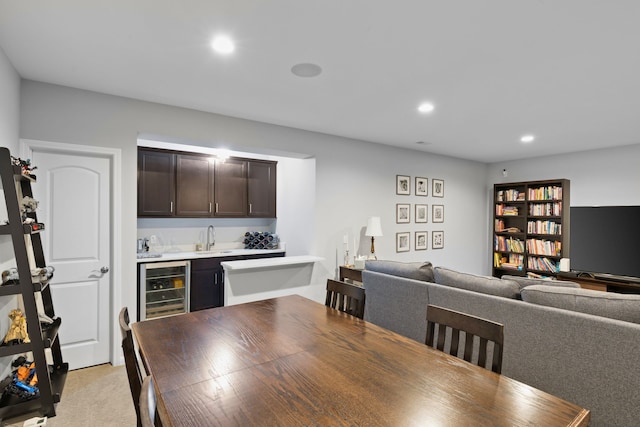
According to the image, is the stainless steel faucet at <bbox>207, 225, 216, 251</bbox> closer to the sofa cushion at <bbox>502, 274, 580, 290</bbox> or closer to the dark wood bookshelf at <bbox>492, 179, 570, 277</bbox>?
the sofa cushion at <bbox>502, 274, 580, 290</bbox>

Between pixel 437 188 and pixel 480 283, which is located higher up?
pixel 437 188

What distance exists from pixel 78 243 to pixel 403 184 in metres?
4.35

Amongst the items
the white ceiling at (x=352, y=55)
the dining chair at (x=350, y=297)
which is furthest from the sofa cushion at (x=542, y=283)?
the white ceiling at (x=352, y=55)

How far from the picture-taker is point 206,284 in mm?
4469

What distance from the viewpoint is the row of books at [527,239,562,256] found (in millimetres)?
5469

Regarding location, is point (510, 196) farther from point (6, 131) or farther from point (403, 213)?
point (6, 131)

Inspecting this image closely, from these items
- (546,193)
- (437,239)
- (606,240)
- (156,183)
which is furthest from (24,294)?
(546,193)

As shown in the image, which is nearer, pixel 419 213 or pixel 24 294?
pixel 24 294

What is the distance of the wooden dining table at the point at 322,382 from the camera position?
1029 millimetres

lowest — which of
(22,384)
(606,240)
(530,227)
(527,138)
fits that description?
(22,384)

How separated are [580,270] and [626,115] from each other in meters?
2.29

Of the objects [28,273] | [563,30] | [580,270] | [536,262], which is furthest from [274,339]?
Answer: [536,262]

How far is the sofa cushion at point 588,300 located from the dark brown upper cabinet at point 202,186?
13.1 feet

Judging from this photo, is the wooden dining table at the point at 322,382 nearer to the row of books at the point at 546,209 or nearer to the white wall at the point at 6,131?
the white wall at the point at 6,131
